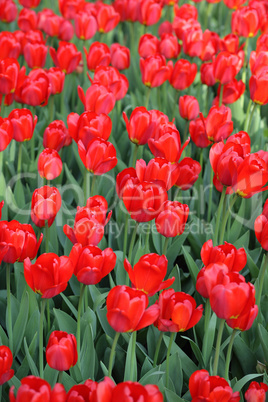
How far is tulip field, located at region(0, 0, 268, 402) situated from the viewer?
42.9 inches

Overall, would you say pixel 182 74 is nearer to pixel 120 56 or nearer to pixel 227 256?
pixel 120 56

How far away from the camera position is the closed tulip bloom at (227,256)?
1.21 m

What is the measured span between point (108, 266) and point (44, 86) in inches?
37.4

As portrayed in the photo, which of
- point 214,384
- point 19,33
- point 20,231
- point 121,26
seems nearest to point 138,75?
point 19,33

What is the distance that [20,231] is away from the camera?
50.0 inches

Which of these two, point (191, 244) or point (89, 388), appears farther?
point (191, 244)

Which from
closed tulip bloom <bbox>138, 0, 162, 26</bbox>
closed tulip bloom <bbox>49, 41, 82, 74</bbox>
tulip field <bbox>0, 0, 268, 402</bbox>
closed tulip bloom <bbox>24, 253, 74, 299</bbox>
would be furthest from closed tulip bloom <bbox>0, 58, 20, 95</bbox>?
closed tulip bloom <bbox>138, 0, 162, 26</bbox>

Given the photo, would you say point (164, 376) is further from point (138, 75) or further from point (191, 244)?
point (138, 75)

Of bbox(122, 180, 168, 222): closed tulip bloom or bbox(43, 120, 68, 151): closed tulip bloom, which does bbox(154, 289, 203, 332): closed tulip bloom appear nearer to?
bbox(122, 180, 168, 222): closed tulip bloom

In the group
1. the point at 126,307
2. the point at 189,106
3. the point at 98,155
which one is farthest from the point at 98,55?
the point at 126,307

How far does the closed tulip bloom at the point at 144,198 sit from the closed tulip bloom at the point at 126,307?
319mm

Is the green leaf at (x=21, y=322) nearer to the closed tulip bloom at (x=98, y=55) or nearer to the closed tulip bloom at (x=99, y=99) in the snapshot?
the closed tulip bloom at (x=99, y=99)

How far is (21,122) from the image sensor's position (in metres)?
1.76

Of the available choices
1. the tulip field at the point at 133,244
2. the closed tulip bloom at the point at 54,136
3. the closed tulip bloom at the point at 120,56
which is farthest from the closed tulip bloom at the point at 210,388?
the closed tulip bloom at the point at 120,56
